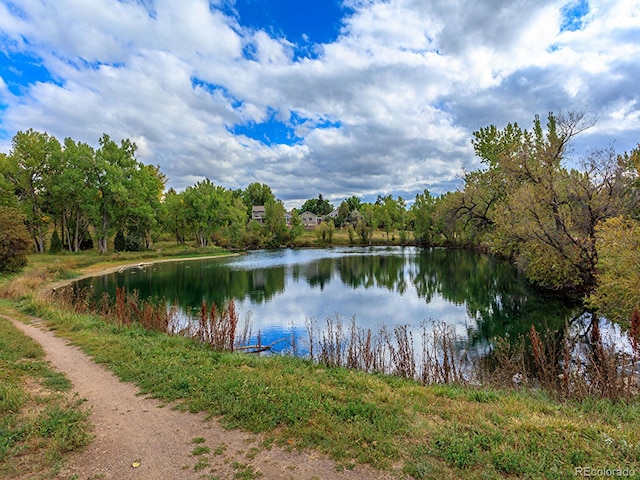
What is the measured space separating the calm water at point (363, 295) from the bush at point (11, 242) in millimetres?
4561

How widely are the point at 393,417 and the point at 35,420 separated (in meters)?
5.17

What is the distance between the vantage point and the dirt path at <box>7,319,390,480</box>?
4.06 m

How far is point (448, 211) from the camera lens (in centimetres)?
3269

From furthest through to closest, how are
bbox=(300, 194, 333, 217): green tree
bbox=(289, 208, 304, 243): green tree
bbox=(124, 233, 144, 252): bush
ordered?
1. bbox=(300, 194, 333, 217): green tree
2. bbox=(289, 208, 304, 243): green tree
3. bbox=(124, 233, 144, 252): bush

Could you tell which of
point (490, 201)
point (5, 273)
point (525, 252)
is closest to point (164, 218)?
point (5, 273)

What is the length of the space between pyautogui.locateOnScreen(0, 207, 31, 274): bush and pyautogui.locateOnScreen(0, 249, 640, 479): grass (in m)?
20.3

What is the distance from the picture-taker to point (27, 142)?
3897 cm

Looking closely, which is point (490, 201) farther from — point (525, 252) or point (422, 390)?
point (422, 390)

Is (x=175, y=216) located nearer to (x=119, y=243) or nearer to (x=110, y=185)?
(x=119, y=243)

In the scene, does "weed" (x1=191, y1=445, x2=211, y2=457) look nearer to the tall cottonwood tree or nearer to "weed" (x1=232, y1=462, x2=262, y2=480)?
"weed" (x1=232, y1=462, x2=262, y2=480)

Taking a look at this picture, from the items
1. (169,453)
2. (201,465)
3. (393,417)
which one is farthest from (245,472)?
(393,417)

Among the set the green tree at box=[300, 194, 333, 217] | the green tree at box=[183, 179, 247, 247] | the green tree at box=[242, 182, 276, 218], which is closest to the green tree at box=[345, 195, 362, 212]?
the green tree at box=[300, 194, 333, 217]

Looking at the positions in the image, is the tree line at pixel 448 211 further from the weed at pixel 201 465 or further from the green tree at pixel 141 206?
the weed at pixel 201 465

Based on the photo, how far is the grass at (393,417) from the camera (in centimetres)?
420
